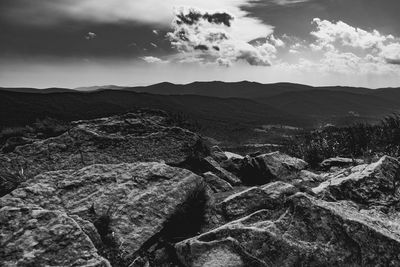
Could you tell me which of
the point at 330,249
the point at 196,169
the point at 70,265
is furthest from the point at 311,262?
the point at 196,169

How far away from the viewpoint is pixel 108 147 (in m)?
9.52

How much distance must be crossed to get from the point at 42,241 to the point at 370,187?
→ 250 inches

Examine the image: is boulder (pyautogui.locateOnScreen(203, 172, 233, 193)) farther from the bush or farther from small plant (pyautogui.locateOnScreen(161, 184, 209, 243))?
the bush

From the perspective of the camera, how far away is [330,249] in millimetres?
5613

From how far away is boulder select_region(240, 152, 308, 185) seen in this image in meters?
10.7

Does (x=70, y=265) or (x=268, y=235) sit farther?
(x=268, y=235)

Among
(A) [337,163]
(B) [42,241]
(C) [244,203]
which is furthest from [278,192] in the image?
(A) [337,163]

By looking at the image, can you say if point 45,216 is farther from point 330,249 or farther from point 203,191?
point 330,249

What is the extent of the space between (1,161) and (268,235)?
643 cm

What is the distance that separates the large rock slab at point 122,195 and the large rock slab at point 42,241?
67cm

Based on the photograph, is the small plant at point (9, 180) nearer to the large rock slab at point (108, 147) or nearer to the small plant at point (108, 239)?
the large rock slab at point (108, 147)

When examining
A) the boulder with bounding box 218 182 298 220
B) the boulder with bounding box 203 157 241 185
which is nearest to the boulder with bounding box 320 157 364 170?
the boulder with bounding box 203 157 241 185

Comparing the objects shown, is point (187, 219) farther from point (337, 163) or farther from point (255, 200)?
point (337, 163)

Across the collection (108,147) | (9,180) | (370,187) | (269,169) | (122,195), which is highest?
(108,147)
